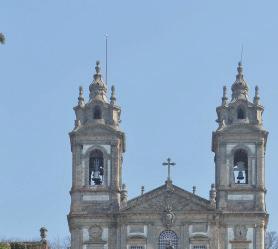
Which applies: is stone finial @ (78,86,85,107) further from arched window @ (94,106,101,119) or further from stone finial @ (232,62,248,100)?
stone finial @ (232,62,248,100)

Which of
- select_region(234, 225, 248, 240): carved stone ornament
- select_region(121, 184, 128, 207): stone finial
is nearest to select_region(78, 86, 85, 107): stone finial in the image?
select_region(121, 184, 128, 207): stone finial

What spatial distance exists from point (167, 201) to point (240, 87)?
8.22 metres

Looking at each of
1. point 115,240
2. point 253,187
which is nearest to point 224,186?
point 253,187

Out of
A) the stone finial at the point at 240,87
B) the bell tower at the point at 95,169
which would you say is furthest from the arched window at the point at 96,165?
the stone finial at the point at 240,87

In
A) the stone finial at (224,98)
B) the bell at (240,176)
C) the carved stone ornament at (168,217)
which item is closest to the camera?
the carved stone ornament at (168,217)

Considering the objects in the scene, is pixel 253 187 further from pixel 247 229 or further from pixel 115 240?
pixel 115 240

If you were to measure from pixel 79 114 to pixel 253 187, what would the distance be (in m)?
10.7

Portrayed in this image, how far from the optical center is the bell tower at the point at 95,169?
80125 mm

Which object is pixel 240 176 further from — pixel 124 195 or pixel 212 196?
pixel 124 195

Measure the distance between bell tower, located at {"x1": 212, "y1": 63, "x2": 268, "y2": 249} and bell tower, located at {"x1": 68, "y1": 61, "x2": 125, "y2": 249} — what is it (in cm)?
566

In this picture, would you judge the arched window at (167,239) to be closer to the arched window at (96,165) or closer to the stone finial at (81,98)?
the arched window at (96,165)

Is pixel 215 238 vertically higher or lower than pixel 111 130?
lower

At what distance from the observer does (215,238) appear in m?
79.4

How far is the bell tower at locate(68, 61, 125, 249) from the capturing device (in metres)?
80.1
